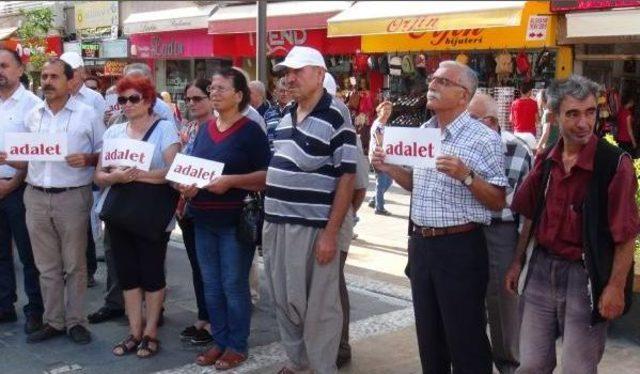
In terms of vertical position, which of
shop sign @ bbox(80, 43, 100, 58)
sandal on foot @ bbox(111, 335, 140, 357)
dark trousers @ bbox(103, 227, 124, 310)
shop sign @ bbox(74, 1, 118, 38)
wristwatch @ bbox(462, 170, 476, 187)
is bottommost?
sandal on foot @ bbox(111, 335, 140, 357)

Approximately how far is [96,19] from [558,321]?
74.2 feet

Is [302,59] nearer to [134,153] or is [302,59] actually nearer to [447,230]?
[447,230]

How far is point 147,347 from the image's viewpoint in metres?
4.97

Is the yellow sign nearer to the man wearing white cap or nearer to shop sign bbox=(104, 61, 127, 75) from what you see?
the man wearing white cap

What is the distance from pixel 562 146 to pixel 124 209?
2716mm

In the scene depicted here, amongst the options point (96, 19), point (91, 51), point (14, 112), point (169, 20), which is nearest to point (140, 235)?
point (14, 112)

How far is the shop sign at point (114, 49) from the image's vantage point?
21781mm

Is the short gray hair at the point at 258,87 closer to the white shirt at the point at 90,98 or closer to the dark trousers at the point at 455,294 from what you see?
the white shirt at the point at 90,98

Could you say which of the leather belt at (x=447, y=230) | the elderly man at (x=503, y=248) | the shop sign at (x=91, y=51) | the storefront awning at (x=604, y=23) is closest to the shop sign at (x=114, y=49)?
the shop sign at (x=91, y=51)

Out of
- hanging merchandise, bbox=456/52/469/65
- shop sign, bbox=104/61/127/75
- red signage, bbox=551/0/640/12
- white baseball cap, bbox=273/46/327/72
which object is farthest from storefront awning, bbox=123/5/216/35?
white baseball cap, bbox=273/46/327/72

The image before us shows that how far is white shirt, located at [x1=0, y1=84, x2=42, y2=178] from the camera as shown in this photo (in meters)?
5.44

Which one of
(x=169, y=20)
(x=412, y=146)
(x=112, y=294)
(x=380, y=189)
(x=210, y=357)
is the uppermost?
(x=169, y=20)

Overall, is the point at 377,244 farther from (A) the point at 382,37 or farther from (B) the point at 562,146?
(A) the point at 382,37

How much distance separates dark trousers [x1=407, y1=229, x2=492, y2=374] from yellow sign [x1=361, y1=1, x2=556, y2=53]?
28.1ft
